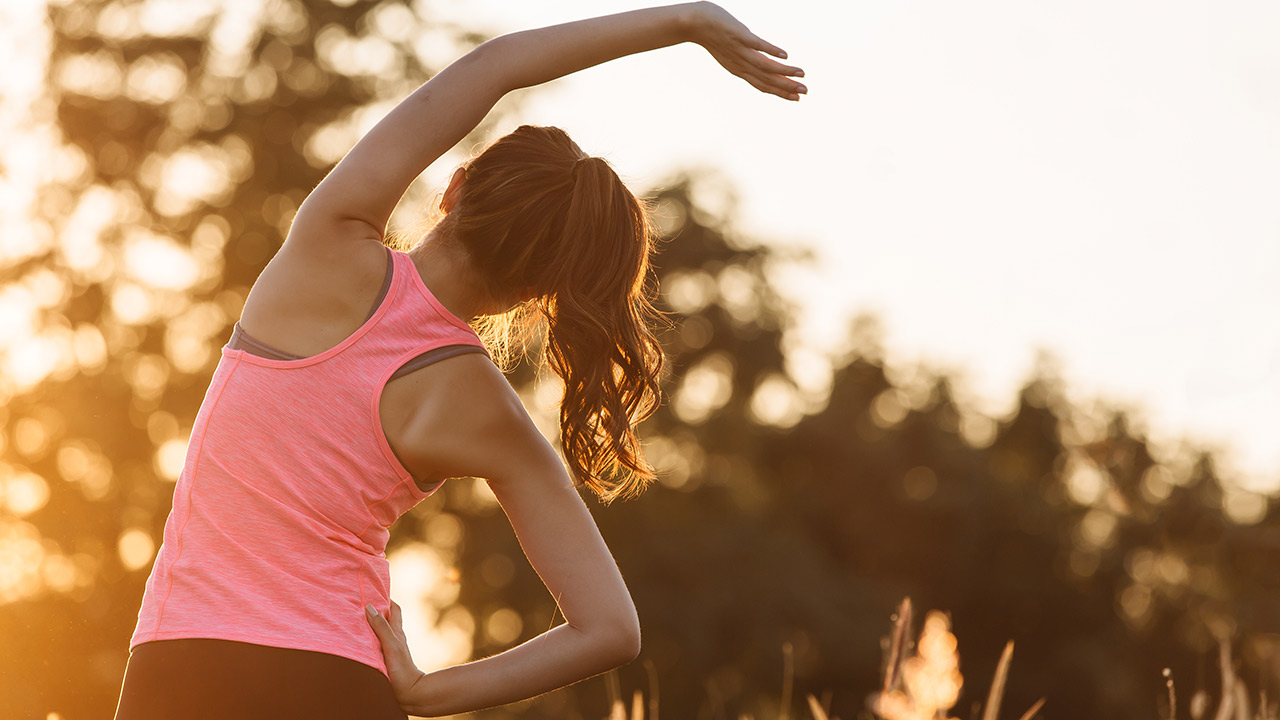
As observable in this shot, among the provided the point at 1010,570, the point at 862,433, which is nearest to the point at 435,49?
the point at 862,433

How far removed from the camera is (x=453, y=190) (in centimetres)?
219

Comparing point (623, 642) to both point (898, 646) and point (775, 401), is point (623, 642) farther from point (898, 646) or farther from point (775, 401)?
point (775, 401)

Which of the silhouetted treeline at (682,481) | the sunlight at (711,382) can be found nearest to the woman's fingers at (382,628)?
the silhouetted treeline at (682,481)

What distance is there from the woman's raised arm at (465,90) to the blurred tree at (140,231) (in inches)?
718

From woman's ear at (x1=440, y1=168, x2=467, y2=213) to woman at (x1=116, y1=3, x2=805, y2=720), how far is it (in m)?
0.06

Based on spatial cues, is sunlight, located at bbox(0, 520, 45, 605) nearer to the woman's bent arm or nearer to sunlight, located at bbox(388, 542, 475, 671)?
sunlight, located at bbox(388, 542, 475, 671)

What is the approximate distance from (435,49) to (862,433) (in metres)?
13.1

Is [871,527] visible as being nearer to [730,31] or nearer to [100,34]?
[100,34]

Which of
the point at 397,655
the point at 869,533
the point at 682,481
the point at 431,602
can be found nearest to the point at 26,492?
the point at 431,602

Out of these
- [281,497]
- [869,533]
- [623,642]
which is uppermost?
[281,497]

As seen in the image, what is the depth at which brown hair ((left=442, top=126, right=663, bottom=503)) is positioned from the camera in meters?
2.06

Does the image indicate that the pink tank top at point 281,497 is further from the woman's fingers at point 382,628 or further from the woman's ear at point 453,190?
the woman's ear at point 453,190

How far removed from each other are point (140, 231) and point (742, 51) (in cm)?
2026

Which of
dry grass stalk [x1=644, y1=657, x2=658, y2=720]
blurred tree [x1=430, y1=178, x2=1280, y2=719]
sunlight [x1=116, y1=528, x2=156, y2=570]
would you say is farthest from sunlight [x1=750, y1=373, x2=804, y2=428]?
dry grass stalk [x1=644, y1=657, x2=658, y2=720]
